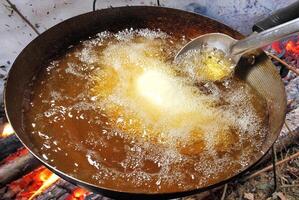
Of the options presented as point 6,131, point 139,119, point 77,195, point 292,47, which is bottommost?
point 292,47

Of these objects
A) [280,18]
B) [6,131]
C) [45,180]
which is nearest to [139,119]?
[45,180]

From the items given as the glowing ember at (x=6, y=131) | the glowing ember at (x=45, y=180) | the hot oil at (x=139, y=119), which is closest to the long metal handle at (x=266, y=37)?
the hot oil at (x=139, y=119)

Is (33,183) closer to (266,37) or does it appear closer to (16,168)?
(16,168)

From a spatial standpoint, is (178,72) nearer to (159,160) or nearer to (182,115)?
(182,115)

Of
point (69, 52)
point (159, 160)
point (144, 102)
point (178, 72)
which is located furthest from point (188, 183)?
point (69, 52)

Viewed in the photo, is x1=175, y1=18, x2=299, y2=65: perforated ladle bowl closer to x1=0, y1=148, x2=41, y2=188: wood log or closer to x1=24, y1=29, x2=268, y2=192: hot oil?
x1=24, y1=29, x2=268, y2=192: hot oil

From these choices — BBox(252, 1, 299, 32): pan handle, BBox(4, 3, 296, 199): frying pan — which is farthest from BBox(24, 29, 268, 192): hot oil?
BBox(252, 1, 299, 32): pan handle
